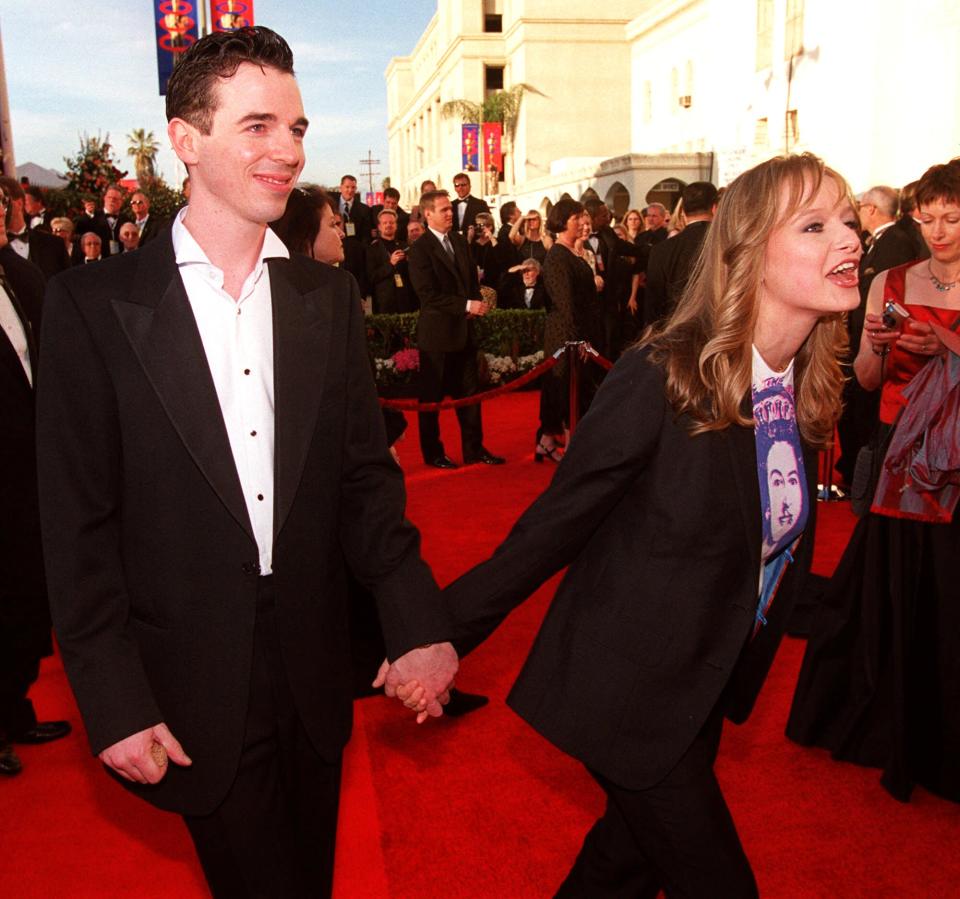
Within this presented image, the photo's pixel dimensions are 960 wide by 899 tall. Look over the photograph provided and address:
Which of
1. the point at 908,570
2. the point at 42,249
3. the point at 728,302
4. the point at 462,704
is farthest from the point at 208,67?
the point at 42,249

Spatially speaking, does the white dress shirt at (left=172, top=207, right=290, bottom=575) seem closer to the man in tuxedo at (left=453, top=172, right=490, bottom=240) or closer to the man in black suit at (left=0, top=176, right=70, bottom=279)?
the man in black suit at (left=0, top=176, right=70, bottom=279)

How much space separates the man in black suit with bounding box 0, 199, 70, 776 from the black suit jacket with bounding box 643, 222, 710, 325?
16.6 ft

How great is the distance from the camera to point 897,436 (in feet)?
11.7

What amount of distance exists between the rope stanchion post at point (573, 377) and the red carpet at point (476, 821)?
3.67 m

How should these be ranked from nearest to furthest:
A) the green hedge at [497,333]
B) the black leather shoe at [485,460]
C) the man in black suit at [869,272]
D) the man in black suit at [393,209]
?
the man in black suit at [869,272] → the black leather shoe at [485,460] → the green hedge at [497,333] → the man in black suit at [393,209]

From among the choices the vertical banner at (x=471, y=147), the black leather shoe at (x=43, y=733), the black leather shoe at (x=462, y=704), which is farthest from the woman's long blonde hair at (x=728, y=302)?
the vertical banner at (x=471, y=147)

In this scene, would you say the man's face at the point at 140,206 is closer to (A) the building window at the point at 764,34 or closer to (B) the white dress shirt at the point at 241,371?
(B) the white dress shirt at the point at 241,371

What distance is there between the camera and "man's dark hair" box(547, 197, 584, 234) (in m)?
8.16

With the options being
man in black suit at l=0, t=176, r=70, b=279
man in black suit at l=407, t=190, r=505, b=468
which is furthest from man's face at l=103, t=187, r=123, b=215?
man in black suit at l=407, t=190, r=505, b=468

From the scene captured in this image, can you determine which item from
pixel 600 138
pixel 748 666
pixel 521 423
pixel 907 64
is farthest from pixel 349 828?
pixel 600 138

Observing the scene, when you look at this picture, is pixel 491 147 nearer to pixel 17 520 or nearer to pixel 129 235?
pixel 129 235

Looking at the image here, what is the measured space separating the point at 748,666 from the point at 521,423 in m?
8.50

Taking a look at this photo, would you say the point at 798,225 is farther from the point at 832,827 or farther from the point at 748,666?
the point at 832,827

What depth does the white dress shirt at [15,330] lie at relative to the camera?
379 cm
